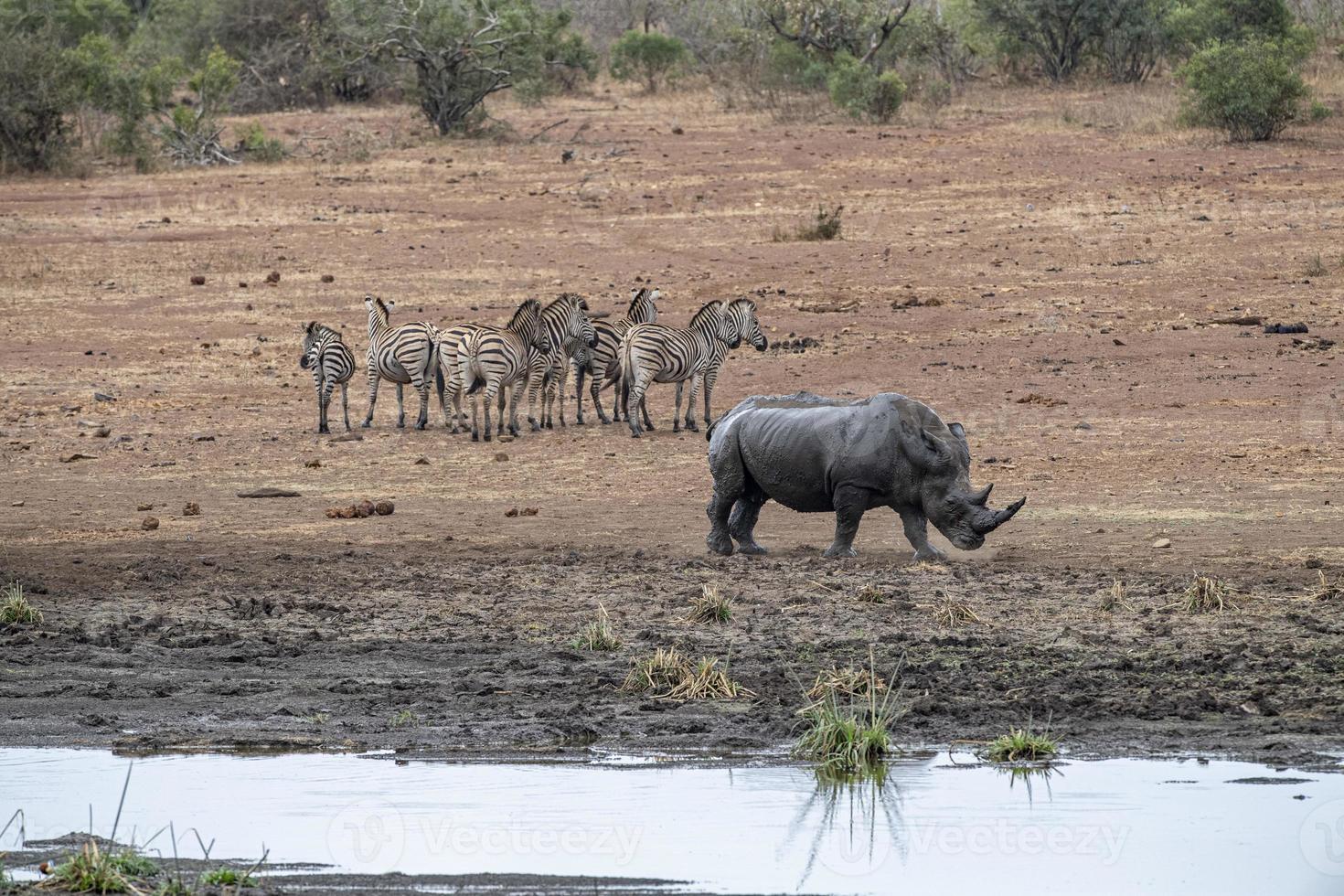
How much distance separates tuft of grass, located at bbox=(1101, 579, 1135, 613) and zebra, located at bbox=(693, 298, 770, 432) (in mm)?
8236

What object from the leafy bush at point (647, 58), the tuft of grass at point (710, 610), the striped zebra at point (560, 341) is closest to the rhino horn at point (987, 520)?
the tuft of grass at point (710, 610)

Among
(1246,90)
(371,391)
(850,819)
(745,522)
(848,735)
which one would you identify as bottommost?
(371,391)

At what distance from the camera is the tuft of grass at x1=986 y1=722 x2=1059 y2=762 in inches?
305

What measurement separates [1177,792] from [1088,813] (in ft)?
1.48

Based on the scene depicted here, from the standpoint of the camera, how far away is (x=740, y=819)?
23.2ft

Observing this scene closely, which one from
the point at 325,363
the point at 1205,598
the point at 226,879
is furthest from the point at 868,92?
the point at 226,879

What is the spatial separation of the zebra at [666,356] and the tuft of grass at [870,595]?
7624 millimetres

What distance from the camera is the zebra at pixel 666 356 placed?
18469 millimetres

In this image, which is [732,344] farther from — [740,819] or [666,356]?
[740,819]

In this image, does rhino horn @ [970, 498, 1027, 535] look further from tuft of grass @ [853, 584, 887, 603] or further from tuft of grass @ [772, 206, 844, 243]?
tuft of grass @ [772, 206, 844, 243]

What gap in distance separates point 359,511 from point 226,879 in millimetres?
8715

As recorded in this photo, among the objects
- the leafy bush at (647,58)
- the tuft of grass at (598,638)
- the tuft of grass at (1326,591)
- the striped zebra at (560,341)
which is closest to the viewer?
the tuft of grass at (598,638)

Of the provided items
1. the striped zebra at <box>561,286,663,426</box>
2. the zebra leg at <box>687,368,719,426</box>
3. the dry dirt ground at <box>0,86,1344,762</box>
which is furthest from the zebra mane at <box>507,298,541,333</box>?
the zebra leg at <box>687,368,719,426</box>

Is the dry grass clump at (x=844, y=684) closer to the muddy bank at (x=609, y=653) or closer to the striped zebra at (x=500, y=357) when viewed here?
the muddy bank at (x=609, y=653)
